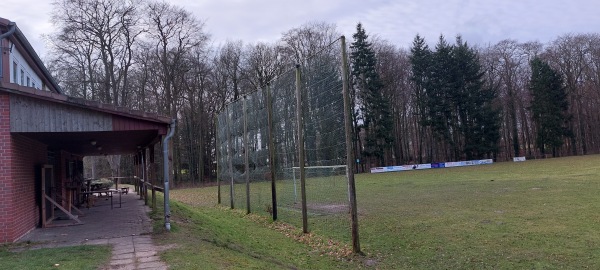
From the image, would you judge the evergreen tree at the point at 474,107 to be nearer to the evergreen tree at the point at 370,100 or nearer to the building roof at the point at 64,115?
the evergreen tree at the point at 370,100

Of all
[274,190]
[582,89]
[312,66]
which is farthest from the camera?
[582,89]

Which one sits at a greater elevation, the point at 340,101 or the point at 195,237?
the point at 340,101

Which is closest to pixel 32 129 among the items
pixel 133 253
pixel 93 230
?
pixel 93 230

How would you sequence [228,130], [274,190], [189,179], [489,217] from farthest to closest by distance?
[189,179], [228,130], [274,190], [489,217]

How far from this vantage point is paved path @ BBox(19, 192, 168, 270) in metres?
7.78

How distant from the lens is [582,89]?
62.9 metres

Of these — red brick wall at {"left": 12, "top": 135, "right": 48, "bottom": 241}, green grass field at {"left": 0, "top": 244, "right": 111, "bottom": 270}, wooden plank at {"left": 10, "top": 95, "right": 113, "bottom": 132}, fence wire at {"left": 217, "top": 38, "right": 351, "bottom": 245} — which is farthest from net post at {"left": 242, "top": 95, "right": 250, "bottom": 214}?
green grass field at {"left": 0, "top": 244, "right": 111, "bottom": 270}

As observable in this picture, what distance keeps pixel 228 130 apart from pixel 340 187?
9.05 meters

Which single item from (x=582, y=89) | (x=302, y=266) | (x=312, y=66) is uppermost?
(x=582, y=89)

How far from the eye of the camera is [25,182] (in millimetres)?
10555

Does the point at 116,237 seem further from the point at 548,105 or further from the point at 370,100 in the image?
the point at 548,105

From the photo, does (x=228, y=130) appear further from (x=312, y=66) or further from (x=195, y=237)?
(x=195, y=237)

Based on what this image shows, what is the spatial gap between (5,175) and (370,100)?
47.7 metres

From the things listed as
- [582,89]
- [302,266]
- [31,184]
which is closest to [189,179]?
[31,184]
